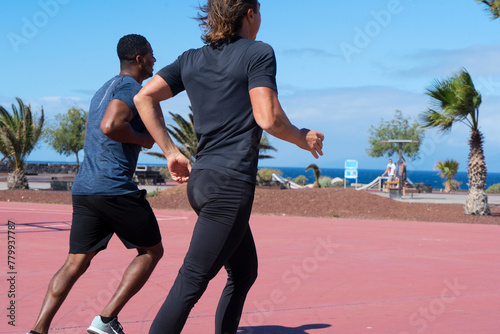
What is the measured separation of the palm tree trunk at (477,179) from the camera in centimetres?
1752

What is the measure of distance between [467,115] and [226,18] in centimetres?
1595

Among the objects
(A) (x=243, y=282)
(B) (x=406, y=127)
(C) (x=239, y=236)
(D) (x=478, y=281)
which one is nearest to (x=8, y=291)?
(A) (x=243, y=282)

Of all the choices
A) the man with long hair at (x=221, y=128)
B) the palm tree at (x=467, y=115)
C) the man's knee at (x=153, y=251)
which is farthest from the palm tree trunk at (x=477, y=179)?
the man with long hair at (x=221, y=128)

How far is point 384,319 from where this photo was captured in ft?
16.5

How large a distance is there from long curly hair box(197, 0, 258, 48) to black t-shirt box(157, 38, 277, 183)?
0.05 meters

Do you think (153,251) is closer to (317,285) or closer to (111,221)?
(111,221)

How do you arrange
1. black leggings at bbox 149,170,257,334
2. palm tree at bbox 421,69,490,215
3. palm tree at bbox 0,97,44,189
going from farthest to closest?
palm tree at bbox 0,97,44,189 → palm tree at bbox 421,69,490,215 → black leggings at bbox 149,170,257,334

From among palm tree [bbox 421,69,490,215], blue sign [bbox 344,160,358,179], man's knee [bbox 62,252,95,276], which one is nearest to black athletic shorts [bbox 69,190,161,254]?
man's knee [bbox 62,252,95,276]

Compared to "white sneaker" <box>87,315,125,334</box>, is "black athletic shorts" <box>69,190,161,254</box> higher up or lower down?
higher up

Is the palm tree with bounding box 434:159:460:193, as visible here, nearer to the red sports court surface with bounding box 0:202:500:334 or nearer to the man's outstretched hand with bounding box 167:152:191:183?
the red sports court surface with bounding box 0:202:500:334

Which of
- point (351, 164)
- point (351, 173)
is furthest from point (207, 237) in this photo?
point (351, 164)

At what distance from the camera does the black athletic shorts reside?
380cm

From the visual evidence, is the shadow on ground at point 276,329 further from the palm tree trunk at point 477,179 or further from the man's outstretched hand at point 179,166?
the palm tree trunk at point 477,179

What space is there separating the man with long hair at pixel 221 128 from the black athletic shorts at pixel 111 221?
2.91ft
